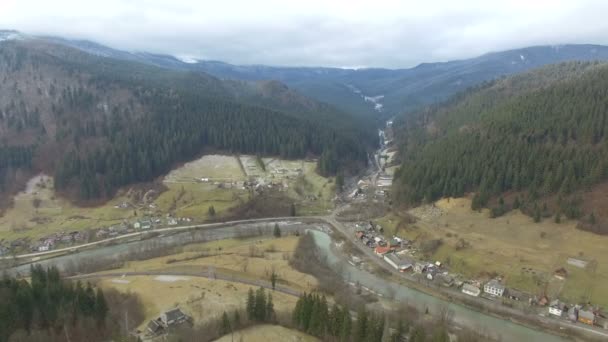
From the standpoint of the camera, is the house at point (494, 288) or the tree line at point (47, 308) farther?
the house at point (494, 288)

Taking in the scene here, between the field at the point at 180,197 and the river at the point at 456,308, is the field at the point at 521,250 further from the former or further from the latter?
the field at the point at 180,197

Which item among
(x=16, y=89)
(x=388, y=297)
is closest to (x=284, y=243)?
(x=388, y=297)

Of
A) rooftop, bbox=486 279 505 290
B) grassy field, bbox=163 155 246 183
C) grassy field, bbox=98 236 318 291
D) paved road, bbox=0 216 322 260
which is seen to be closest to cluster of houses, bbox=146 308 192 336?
grassy field, bbox=98 236 318 291

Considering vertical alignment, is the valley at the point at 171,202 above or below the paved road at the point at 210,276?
below

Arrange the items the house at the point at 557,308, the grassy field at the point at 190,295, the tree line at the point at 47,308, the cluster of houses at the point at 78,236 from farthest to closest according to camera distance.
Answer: the cluster of houses at the point at 78,236, the house at the point at 557,308, the grassy field at the point at 190,295, the tree line at the point at 47,308

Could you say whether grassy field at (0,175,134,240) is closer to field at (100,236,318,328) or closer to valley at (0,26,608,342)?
valley at (0,26,608,342)

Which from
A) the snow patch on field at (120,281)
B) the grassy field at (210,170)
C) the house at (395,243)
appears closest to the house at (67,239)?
the grassy field at (210,170)

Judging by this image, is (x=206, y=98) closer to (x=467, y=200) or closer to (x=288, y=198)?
(x=288, y=198)
